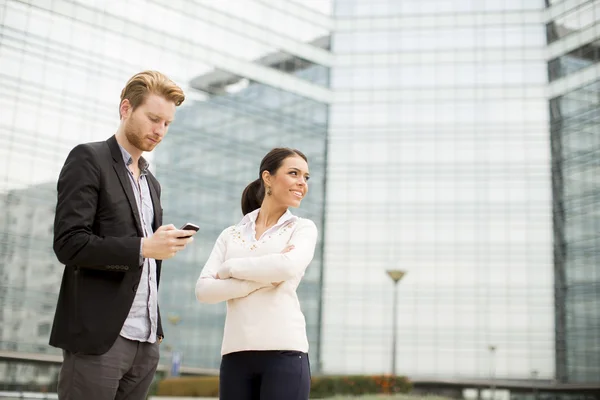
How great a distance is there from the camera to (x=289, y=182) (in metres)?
3.59

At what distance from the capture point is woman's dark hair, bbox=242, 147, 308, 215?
3646 mm

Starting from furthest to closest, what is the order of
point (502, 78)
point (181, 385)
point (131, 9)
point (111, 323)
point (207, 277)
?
point (502, 78) < point (131, 9) < point (181, 385) < point (207, 277) < point (111, 323)

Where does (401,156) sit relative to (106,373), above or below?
above

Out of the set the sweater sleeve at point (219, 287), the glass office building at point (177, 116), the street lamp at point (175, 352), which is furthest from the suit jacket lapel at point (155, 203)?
the street lamp at point (175, 352)

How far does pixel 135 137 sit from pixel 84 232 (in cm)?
54

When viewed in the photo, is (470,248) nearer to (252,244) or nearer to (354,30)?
(354,30)

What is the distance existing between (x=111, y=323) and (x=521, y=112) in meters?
50.9

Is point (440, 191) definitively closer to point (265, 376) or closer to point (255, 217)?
point (255, 217)

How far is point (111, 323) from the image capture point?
2.83 meters

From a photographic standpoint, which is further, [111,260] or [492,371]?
[492,371]

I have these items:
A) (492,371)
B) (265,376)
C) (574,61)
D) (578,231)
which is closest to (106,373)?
(265,376)

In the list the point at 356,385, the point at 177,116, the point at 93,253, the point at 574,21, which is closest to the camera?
the point at 93,253

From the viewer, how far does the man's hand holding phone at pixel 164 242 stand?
2.84m

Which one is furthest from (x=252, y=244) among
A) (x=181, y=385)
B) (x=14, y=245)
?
(x=14, y=245)
